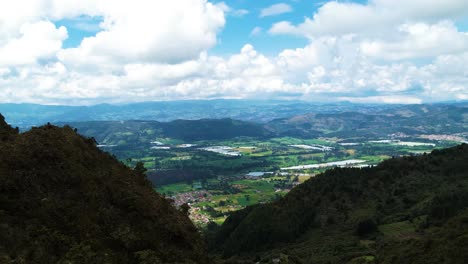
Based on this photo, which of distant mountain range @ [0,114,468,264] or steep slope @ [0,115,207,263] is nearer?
steep slope @ [0,115,207,263]

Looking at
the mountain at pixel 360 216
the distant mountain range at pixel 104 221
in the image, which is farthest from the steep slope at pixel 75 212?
the mountain at pixel 360 216

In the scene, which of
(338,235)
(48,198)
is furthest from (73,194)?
(338,235)

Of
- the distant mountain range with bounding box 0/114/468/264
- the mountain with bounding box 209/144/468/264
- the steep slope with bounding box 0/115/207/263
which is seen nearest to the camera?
the steep slope with bounding box 0/115/207/263

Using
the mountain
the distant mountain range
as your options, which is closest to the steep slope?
the distant mountain range

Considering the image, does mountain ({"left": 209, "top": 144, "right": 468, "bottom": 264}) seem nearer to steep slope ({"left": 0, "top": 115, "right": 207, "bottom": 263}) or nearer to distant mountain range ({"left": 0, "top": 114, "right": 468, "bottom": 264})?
distant mountain range ({"left": 0, "top": 114, "right": 468, "bottom": 264})

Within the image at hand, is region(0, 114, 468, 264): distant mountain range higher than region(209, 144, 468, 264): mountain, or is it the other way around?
region(0, 114, 468, 264): distant mountain range

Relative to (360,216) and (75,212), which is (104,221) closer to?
(75,212)

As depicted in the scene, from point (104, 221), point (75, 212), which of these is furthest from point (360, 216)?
point (75, 212)
